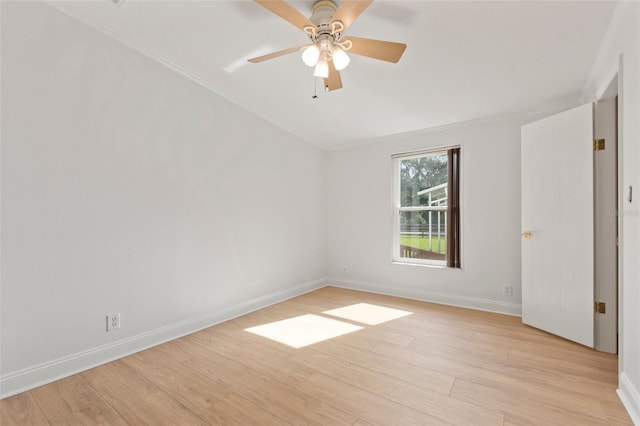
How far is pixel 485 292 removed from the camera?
11.4 feet

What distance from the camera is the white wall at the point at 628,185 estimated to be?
1.63 m

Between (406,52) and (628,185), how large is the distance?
5.83 ft

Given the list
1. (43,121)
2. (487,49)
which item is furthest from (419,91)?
(43,121)

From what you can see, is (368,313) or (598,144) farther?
(368,313)

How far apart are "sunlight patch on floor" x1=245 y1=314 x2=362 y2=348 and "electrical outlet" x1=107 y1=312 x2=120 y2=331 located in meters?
1.15

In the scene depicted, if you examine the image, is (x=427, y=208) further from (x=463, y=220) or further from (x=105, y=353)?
(x=105, y=353)

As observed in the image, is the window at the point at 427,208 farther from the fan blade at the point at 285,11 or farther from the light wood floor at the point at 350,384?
the fan blade at the point at 285,11

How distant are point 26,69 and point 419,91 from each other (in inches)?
128

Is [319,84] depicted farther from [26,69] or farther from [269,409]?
[269,409]

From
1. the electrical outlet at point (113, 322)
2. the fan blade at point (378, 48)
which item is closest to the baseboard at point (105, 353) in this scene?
the electrical outlet at point (113, 322)

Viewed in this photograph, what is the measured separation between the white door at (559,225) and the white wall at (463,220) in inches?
13.8

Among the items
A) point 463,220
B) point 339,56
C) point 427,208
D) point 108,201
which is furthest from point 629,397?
point 108,201

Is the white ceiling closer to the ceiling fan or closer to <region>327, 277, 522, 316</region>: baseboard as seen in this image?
the ceiling fan

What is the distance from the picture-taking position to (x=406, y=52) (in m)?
2.39
